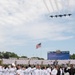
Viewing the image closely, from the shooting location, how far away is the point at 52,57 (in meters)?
82.4

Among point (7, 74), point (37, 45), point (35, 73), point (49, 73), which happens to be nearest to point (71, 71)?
point (49, 73)

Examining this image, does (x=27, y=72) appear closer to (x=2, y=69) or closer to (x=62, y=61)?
(x=2, y=69)

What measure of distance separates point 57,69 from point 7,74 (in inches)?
270

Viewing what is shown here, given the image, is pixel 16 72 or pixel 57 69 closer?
pixel 16 72

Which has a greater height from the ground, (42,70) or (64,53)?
(64,53)

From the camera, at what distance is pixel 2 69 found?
87.8 feet

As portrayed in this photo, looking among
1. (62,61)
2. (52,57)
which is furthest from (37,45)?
(62,61)

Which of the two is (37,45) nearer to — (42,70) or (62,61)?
(62,61)

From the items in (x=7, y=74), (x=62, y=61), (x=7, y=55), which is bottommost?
(x=7, y=74)

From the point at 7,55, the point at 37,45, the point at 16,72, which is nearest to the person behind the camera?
the point at 16,72

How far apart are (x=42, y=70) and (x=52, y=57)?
2175 inches

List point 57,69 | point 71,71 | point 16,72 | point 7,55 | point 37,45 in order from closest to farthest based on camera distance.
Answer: point 16,72, point 71,71, point 57,69, point 37,45, point 7,55

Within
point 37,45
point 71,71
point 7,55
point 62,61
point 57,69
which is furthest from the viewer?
point 7,55

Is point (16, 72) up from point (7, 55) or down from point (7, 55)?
down
